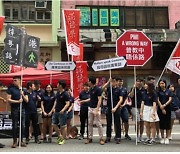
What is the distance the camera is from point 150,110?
963 centimetres

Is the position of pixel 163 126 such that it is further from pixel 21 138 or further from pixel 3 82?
pixel 3 82

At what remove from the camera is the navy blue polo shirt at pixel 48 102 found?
1044cm

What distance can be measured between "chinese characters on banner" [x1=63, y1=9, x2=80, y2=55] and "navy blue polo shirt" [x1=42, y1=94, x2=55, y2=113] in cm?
321

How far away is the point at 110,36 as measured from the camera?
20.9m

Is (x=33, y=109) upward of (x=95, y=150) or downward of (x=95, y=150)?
upward

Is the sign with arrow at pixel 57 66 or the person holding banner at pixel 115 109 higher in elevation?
the sign with arrow at pixel 57 66

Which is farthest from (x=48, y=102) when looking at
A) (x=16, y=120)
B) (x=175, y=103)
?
(x=175, y=103)

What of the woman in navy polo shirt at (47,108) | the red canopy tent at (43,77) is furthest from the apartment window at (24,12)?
the woman in navy polo shirt at (47,108)

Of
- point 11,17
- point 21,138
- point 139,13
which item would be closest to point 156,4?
point 139,13

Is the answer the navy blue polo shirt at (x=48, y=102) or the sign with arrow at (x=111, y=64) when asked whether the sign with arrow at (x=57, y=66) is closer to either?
the navy blue polo shirt at (x=48, y=102)

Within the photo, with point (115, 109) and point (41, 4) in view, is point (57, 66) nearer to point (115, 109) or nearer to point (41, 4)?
point (115, 109)

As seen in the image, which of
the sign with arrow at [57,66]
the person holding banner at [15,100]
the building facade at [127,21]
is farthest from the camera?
the building facade at [127,21]

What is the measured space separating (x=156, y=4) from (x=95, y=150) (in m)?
16.0

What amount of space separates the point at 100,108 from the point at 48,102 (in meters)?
1.54
